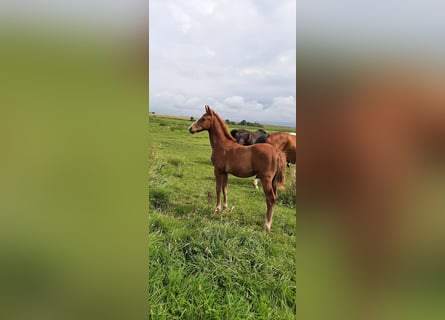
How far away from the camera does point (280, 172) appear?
6.84 ft

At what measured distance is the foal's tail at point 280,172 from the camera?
2.07 m

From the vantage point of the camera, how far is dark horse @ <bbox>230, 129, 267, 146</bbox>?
2141 mm

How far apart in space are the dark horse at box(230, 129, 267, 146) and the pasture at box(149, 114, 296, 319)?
51 millimetres

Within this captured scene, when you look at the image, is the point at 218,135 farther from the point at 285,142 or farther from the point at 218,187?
the point at 285,142

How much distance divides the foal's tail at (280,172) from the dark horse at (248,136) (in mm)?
173
